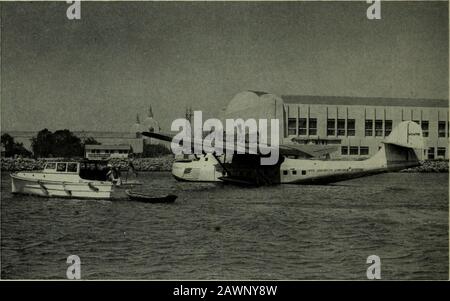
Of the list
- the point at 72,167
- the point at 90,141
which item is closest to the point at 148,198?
the point at 90,141

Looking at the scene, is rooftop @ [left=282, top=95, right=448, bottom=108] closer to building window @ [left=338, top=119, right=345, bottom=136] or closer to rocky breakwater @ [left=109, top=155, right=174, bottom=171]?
building window @ [left=338, top=119, right=345, bottom=136]

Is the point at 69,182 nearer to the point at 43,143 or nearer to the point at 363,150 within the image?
the point at 43,143

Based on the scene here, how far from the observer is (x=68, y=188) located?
1053 cm

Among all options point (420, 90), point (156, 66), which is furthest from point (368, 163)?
point (156, 66)

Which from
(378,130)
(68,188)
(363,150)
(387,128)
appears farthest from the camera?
(363,150)

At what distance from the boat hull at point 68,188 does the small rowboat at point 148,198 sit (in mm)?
506

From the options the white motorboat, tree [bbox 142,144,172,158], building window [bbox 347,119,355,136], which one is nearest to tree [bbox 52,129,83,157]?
the white motorboat

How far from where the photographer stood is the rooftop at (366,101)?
8.95 m

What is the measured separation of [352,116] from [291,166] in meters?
3.55

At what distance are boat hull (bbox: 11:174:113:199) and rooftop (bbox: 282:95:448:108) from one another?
4.75 metres

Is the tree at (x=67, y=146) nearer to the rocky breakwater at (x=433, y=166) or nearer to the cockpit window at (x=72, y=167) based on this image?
the cockpit window at (x=72, y=167)

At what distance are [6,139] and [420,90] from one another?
8503 millimetres

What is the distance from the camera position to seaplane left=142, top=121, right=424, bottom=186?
37.7 feet

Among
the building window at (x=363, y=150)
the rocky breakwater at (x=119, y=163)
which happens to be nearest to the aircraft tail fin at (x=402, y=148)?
the building window at (x=363, y=150)
